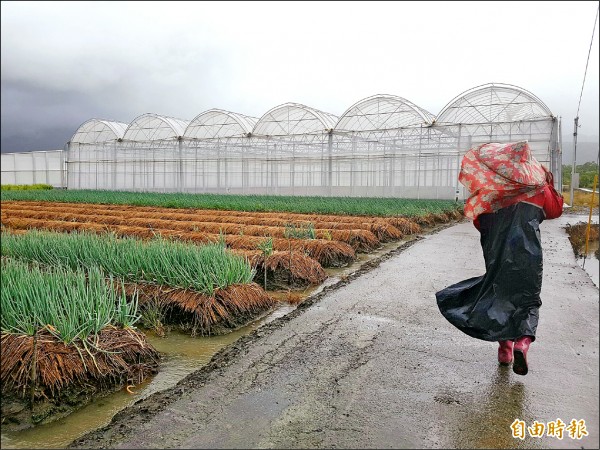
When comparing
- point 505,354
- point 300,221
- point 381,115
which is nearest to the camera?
point 505,354

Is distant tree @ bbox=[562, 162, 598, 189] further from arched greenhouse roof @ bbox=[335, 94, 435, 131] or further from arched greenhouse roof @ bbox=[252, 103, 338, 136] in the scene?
arched greenhouse roof @ bbox=[252, 103, 338, 136]

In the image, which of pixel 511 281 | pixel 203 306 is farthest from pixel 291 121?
pixel 511 281

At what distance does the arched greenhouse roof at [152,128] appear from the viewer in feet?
98.4

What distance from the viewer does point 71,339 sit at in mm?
3303

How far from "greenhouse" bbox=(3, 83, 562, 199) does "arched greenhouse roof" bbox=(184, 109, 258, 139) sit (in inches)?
2.4

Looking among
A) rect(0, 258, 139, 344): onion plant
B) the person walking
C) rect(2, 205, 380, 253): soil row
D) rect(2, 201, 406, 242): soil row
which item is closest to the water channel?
rect(0, 258, 139, 344): onion plant

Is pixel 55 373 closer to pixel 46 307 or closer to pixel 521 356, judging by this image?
pixel 46 307

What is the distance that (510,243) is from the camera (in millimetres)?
3514

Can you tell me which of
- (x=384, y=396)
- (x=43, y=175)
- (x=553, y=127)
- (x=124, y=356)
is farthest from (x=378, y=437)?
(x=43, y=175)

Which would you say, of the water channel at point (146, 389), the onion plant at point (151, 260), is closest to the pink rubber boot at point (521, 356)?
the water channel at point (146, 389)

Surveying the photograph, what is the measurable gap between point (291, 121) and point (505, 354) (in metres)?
24.2

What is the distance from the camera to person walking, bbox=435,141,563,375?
11.4 feet

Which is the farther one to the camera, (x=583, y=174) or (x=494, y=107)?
(x=583, y=174)

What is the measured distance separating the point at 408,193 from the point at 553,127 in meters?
7.43
